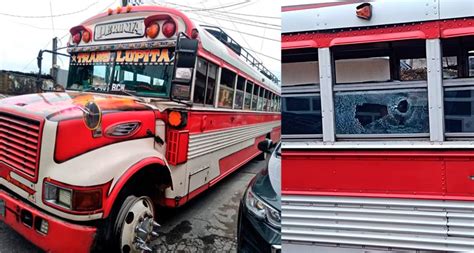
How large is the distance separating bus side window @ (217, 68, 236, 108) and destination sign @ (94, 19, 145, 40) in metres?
0.64

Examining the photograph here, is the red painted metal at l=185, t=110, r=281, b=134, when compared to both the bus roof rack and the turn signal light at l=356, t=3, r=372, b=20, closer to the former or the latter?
the bus roof rack

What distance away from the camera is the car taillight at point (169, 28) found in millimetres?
1672

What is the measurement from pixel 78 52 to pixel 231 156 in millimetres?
1088

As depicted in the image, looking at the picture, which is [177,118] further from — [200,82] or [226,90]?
[226,90]

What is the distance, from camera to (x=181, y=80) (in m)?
1.55

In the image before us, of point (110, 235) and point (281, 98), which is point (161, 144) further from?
point (281, 98)

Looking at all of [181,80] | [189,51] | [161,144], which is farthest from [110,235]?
[189,51]

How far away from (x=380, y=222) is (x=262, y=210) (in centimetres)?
27

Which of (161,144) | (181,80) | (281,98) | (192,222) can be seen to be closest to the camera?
(281,98)

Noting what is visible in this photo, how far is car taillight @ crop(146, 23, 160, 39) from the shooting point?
1.61 m

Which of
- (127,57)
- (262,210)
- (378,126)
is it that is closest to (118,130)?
(127,57)

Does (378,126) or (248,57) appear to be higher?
(248,57)

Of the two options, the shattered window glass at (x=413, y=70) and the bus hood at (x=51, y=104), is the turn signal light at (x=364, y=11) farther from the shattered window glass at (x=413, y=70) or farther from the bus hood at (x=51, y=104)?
the bus hood at (x=51, y=104)

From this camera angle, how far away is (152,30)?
164 centimetres
